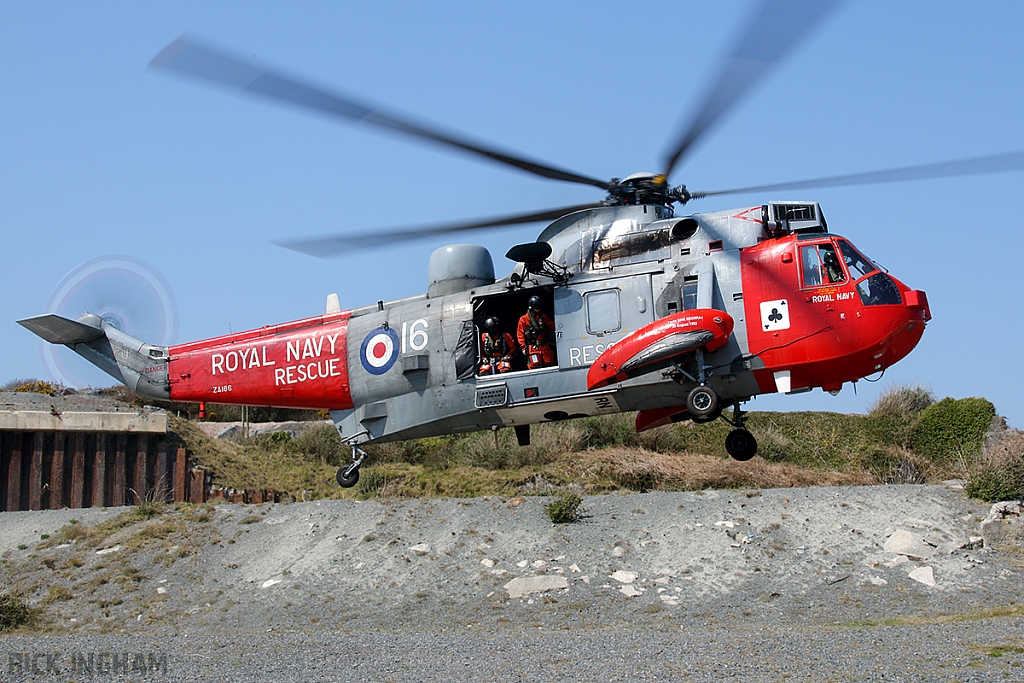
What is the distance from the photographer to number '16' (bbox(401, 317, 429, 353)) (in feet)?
54.4

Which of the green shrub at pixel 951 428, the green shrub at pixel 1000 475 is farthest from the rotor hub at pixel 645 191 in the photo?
the green shrub at pixel 951 428

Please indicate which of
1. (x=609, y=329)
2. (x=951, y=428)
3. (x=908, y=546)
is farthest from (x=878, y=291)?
(x=951, y=428)

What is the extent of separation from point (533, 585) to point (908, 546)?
7238mm

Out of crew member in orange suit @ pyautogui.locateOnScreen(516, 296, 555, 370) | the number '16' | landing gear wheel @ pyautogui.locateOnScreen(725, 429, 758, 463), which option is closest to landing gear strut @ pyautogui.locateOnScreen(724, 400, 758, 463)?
landing gear wheel @ pyautogui.locateOnScreen(725, 429, 758, 463)

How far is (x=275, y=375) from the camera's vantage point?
17844mm

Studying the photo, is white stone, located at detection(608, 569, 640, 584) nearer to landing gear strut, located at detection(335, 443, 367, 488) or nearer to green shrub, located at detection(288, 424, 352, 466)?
landing gear strut, located at detection(335, 443, 367, 488)

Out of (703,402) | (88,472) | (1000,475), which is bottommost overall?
(1000,475)

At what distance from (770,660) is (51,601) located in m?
14.8

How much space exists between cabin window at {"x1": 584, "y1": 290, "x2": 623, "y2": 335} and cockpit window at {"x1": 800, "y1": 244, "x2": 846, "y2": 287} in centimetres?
284

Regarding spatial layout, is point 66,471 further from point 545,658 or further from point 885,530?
point 885,530

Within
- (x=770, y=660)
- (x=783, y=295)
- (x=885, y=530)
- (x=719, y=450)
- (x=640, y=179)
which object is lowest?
(x=770, y=660)

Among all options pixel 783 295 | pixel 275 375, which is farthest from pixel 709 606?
pixel 275 375

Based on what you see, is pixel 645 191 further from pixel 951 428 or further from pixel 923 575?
pixel 951 428

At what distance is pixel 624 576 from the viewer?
18609 mm
